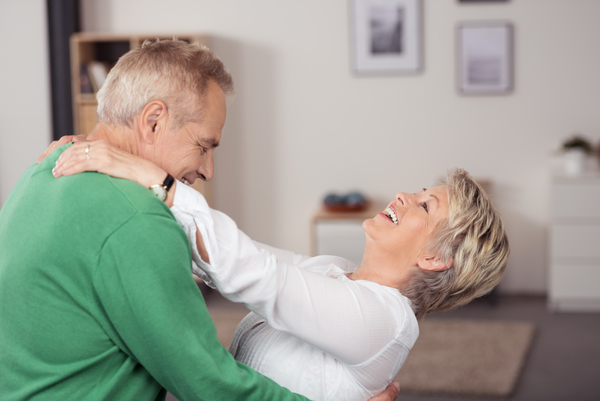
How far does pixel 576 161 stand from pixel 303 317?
3.64 m

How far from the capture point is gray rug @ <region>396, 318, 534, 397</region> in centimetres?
282

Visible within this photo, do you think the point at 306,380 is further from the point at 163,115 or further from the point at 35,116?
the point at 35,116

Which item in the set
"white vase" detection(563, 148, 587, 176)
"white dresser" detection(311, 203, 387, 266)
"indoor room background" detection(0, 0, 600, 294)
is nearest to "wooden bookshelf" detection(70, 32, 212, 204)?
"indoor room background" detection(0, 0, 600, 294)

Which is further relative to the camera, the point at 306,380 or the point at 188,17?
the point at 188,17

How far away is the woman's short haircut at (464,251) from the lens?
138 cm

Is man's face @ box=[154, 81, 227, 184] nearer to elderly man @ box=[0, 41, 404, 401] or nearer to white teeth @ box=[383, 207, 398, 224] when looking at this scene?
elderly man @ box=[0, 41, 404, 401]

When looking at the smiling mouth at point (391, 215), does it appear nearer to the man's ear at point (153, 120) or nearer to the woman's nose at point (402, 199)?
the woman's nose at point (402, 199)

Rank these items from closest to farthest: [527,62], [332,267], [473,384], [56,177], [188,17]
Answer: [56,177], [332,267], [473,384], [527,62], [188,17]

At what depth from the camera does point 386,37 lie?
14.7ft

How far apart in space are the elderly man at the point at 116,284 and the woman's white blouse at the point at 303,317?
81mm

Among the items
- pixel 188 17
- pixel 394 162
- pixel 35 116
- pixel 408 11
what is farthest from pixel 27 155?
pixel 408 11

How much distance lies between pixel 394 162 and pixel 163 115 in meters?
3.61

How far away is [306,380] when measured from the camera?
4.22 ft

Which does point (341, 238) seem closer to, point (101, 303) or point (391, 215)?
point (391, 215)
